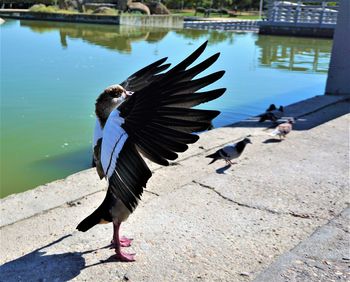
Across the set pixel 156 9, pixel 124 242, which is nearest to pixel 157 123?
pixel 124 242

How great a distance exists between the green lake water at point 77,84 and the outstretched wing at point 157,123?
4.05 meters

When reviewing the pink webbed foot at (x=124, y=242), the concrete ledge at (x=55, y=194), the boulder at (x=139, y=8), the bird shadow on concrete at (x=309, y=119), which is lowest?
the boulder at (x=139, y=8)

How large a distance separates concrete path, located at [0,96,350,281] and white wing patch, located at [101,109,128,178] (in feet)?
3.03

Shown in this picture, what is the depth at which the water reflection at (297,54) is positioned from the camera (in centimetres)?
1848

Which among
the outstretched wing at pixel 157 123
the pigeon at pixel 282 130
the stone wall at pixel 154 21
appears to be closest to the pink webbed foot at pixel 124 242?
the outstretched wing at pixel 157 123

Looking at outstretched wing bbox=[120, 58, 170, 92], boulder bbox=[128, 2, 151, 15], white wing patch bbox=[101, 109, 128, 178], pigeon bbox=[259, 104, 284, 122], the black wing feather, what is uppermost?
outstretched wing bbox=[120, 58, 170, 92]

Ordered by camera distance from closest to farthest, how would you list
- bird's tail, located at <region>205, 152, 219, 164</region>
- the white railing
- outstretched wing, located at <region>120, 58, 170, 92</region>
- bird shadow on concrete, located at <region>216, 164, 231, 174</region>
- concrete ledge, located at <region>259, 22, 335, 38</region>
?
outstretched wing, located at <region>120, 58, 170, 92</region> < bird shadow on concrete, located at <region>216, 164, 231, 174</region> < bird's tail, located at <region>205, 152, 219, 164</region> < concrete ledge, located at <region>259, 22, 335, 38</region> < the white railing

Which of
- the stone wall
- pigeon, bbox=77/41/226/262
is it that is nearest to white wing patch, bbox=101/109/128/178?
pigeon, bbox=77/41/226/262

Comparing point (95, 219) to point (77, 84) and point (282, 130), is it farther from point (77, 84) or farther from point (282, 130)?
point (77, 84)

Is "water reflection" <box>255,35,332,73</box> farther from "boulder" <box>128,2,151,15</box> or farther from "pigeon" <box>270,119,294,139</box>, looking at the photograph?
"boulder" <box>128,2,151,15</box>

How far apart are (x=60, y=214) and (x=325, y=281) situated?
8.15ft

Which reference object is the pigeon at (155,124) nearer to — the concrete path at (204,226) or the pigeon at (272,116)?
the concrete path at (204,226)

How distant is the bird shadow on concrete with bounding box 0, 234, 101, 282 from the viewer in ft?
10.6

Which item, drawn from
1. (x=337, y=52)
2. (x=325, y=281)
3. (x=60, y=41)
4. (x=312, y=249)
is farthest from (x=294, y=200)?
(x=60, y=41)
